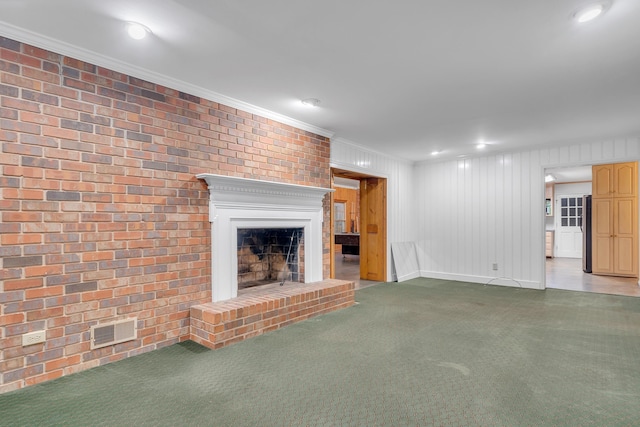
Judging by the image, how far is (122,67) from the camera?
2.71m

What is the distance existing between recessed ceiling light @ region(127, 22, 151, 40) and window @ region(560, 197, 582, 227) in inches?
444

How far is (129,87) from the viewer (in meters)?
2.78

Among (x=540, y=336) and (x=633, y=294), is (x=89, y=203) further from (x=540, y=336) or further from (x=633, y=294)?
(x=633, y=294)

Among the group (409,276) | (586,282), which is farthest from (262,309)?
(586,282)

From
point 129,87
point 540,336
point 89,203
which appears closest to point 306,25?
point 129,87

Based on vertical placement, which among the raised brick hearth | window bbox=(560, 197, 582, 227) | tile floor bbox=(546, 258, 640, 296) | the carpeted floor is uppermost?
window bbox=(560, 197, 582, 227)

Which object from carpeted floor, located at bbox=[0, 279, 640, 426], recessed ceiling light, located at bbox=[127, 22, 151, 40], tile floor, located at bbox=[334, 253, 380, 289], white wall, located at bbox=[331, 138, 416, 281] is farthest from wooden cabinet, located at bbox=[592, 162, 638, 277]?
recessed ceiling light, located at bbox=[127, 22, 151, 40]

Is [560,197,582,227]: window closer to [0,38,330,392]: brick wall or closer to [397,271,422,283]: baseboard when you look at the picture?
[397,271,422,283]: baseboard

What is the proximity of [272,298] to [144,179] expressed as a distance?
1.63 meters

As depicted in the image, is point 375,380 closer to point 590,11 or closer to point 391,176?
point 590,11

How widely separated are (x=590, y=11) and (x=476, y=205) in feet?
14.8

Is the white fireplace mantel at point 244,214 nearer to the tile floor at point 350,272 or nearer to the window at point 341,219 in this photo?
the tile floor at point 350,272

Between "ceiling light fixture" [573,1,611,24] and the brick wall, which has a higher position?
"ceiling light fixture" [573,1,611,24]

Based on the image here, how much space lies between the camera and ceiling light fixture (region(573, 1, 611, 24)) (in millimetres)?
1930
